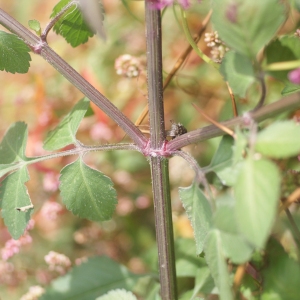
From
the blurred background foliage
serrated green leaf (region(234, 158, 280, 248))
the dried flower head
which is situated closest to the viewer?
serrated green leaf (region(234, 158, 280, 248))

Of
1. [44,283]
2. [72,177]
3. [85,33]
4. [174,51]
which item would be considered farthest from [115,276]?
[174,51]

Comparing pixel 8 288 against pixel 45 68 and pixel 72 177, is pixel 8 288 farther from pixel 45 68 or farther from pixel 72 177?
pixel 45 68

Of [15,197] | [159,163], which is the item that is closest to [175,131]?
[159,163]

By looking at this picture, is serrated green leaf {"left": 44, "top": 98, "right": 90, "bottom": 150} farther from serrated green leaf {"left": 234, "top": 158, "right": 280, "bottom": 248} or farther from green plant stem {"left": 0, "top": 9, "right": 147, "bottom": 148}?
serrated green leaf {"left": 234, "top": 158, "right": 280, "bottom": 248}

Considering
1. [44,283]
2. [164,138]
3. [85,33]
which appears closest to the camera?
[164,138]

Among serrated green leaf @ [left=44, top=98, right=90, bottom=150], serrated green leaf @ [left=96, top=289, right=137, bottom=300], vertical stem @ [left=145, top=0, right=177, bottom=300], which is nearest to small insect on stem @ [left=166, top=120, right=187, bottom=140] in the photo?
vertical stem @ [left=145, top=0, right=177, bottom=300]

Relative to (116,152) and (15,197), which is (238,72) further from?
(116,152)

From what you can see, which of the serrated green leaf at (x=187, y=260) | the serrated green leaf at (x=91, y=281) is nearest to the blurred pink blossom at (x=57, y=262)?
the serrated green leaf at (x=91, y=281)
